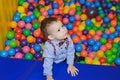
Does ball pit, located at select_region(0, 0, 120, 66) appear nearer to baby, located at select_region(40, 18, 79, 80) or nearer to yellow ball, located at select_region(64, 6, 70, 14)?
yellow ball, located at select_region(64, 6, 70, 14)

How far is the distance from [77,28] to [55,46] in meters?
0.82

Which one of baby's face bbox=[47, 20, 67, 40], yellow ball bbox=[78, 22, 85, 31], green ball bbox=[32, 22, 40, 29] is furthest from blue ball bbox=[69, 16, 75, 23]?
baby's face bbox=[47, 20, 67, 40]

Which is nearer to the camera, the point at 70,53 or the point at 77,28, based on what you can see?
the point at 70,53

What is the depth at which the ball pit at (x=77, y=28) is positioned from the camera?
2029mm

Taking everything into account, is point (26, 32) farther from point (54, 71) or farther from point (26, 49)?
point (54, 71)

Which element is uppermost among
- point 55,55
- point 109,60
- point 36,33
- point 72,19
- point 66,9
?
point 66,9

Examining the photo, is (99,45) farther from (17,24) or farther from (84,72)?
(17,24)

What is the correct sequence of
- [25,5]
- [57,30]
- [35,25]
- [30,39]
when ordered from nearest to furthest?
1. [57,30]
2. [30,39]
3. [35,25]
4. [25,5]

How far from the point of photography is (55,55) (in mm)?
1564

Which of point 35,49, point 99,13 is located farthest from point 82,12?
point 35,49

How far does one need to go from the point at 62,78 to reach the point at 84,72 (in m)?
0.14

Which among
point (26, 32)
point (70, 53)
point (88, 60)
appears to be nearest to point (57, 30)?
point (70, 53)

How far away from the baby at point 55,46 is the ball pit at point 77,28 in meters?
0.38

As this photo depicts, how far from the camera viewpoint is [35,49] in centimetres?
206
